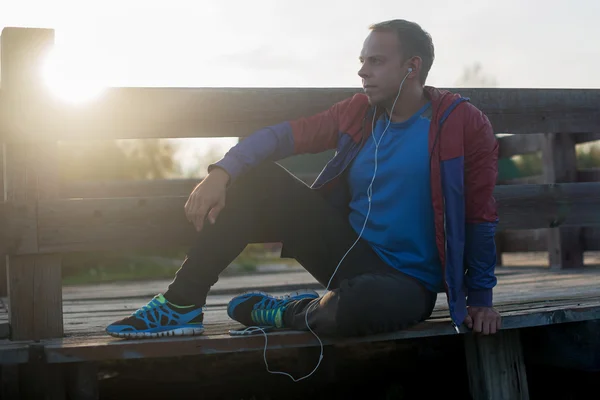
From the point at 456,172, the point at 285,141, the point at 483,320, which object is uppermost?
the point at 285,141

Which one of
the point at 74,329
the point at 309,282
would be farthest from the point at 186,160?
the point at 74,329

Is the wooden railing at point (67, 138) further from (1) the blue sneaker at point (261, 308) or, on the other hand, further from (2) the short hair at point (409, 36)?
(2) the short hair at point (409, 36)

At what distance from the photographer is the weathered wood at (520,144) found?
6547 millimetres

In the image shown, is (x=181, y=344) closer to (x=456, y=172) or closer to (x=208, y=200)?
(x=208, y=200)

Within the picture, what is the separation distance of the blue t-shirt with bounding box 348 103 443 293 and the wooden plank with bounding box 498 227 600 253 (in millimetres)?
3735

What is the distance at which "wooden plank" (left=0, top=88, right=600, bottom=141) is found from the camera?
3010 mm

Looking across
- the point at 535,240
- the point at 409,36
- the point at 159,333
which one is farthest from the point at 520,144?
the point at 159,333

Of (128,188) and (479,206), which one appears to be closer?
(479,206)

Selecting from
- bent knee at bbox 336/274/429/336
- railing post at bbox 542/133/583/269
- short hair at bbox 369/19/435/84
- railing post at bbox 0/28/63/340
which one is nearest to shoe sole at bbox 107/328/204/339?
railing post at bbox 0/28/63/340

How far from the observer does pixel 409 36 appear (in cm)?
301

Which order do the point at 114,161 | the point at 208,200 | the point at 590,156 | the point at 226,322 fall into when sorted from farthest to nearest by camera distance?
the point at 590,156 → the point at 114,161 → the point at 226,322 → the point at 208,200

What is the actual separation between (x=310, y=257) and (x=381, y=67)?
2.54 feet

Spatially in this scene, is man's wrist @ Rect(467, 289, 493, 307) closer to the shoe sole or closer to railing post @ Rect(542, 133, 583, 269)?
the shoe sole

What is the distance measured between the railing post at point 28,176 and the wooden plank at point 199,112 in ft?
0.16
